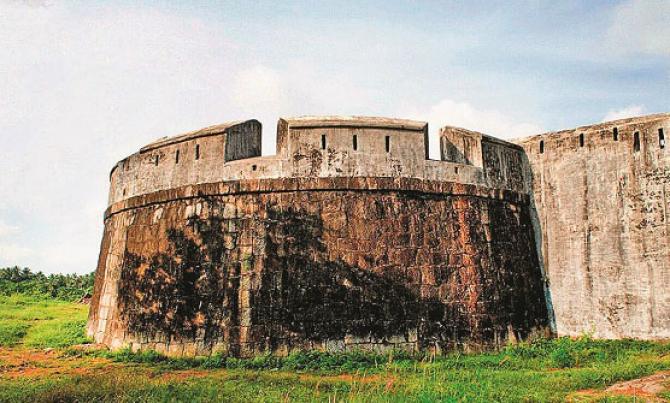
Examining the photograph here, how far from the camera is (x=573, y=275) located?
1018 centimetres

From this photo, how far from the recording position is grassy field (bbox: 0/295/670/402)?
5739 mm

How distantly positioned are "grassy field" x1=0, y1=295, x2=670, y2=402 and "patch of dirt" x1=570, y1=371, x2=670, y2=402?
0.03 metres

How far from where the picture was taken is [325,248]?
342 inches

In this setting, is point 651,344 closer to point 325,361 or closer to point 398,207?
point 398,207

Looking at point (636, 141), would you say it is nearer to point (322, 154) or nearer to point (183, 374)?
point (322, 154)

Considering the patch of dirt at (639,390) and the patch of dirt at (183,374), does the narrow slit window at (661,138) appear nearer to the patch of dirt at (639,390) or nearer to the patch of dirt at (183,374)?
the patch of dirt at (639,390)

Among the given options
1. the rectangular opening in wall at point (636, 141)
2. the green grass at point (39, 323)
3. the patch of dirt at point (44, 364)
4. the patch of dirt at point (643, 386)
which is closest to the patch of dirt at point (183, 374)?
the patch of dirt at point (44, 364)

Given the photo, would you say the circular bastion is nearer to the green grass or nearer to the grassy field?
the grassy field

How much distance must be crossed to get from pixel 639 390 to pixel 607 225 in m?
4.65

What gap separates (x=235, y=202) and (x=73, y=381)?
3812 mm

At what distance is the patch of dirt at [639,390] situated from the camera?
583cm

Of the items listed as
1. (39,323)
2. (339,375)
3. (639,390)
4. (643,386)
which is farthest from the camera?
(39,323)

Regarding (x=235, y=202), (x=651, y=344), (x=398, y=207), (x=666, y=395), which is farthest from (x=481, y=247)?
(x=235, y=202)

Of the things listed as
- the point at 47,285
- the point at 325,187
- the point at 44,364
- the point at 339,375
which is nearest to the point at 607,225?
the point at 325,187
